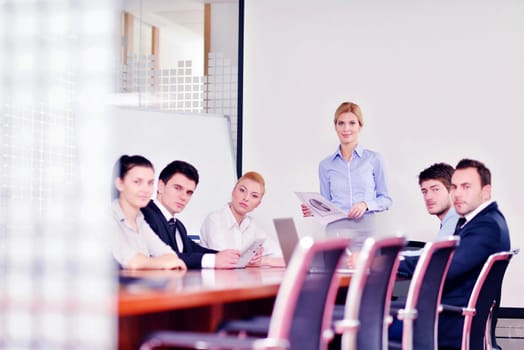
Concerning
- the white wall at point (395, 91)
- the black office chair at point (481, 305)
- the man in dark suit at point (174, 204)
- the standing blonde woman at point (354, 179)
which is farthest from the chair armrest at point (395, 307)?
the white wall at point (395, 91)

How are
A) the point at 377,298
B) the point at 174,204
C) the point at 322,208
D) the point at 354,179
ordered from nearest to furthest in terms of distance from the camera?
1. the point at 377,298
2. the point at 174,204
3. the point at 322,208
4. the point at 354,179

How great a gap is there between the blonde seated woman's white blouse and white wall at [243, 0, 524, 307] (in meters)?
2.29

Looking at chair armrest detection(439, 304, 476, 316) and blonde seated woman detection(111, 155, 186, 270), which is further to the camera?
blonde seated woman detection(111, 155, 186, 270)

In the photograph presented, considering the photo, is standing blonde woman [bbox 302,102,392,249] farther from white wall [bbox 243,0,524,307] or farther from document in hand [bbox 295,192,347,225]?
white wall [bbox 243,0,524,307]

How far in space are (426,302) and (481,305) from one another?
16.2 inches

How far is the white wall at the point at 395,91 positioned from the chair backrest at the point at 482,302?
4.10m

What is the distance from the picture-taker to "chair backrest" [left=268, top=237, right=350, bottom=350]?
115 inches

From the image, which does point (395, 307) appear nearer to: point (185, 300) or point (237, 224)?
point (185, 300)

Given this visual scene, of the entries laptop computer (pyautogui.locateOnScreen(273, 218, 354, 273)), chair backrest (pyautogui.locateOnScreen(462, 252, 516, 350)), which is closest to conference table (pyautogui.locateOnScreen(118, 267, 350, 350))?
laptop computer (pyautogui.locateOnScreen(273, 218, 354, 273))

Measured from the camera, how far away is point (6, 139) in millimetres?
2705

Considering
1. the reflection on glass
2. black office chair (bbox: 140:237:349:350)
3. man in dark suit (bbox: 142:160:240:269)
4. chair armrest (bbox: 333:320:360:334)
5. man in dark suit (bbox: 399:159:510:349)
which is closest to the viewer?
black office chair (bbox: 140:237:349:350)

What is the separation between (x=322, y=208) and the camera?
22.1 ft

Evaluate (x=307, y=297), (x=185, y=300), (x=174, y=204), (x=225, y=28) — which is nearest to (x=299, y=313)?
(x=307, y=297)

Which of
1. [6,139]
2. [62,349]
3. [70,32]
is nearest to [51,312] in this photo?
[62,349]
